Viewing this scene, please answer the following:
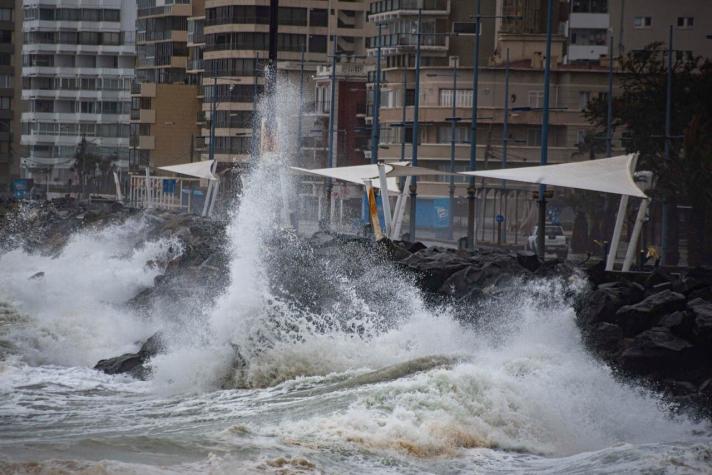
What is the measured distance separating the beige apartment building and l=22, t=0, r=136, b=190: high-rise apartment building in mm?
10885

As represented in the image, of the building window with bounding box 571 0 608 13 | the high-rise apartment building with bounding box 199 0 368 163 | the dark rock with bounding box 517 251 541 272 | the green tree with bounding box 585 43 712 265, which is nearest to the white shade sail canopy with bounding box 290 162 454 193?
the green tree with bounding box 585 43 712 265

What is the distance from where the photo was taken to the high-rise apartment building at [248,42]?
303ft

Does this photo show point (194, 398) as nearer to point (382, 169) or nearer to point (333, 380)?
point (333, 380)

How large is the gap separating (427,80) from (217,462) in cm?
5984

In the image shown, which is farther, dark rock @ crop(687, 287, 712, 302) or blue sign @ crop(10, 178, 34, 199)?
blue sign @ crop(10, 178, 34, 199)

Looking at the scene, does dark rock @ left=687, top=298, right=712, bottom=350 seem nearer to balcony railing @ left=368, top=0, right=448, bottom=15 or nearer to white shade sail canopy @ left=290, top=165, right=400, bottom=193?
white shade sail canopy @ left=290, top=165, right=400, bottom=193

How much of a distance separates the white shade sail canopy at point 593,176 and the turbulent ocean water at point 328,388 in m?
3.46

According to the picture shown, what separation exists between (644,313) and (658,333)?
1451 millimetres

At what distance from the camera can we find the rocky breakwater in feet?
61.5

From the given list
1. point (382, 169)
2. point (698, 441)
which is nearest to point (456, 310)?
point (698, 441)

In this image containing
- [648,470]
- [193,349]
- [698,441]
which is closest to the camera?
[648,470]

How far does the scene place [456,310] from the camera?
23875mm

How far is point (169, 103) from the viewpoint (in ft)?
335

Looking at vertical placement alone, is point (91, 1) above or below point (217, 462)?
above
